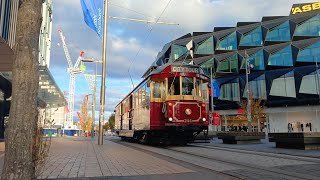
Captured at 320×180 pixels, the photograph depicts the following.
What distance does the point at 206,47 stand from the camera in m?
59.8

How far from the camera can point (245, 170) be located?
8766mm

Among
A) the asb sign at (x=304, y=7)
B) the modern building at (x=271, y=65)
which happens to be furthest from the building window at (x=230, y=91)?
the asb sign at (x=304, y=7)

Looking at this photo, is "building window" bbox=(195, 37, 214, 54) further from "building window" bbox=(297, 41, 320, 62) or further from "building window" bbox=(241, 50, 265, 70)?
"building window" bbox=(297, 41, 320, 62)

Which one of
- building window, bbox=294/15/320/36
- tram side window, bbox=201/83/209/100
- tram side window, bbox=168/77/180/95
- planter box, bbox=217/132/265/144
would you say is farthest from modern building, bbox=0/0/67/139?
building window, bbox=294/15/320/36

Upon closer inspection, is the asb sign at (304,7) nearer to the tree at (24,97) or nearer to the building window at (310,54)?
the building window at (310,54)

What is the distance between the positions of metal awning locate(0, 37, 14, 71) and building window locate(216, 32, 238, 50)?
4299 cm

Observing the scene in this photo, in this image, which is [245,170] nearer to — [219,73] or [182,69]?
[182,69]

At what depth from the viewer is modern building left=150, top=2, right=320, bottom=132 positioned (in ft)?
157

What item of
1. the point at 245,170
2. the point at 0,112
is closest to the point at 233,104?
the point at 0,112

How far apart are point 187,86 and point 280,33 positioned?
1520 inches

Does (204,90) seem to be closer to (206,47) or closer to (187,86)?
(187,86)

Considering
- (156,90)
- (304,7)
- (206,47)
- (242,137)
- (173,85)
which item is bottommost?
(242,137)

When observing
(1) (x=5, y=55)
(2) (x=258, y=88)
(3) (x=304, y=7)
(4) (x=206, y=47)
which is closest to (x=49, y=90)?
(1) (x=5, y=55)

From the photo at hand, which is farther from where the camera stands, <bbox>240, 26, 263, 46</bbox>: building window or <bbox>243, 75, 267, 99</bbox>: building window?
<bbox>240, 26, 263, 46</bbox>: building window
